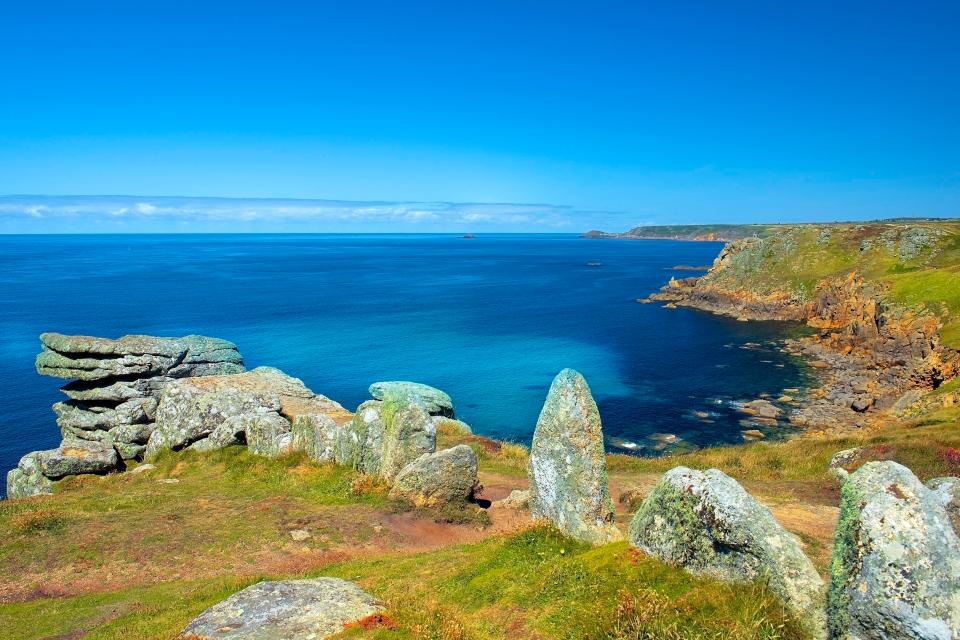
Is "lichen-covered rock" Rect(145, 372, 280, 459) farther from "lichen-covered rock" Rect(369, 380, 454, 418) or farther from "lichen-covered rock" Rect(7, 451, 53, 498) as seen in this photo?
"lichen-covered rock" Rect(369, 380, 454, 418)

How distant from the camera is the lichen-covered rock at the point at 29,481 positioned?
28781mm

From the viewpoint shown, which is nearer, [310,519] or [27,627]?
[27,627]

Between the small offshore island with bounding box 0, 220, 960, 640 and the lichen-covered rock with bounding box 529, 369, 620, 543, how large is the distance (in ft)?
0.18

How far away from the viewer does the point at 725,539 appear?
1007 centimetres

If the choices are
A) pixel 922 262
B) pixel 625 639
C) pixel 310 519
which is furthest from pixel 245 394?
pixel 922 262

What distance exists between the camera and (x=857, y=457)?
88.1 ft

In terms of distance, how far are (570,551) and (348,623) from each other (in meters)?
5.37

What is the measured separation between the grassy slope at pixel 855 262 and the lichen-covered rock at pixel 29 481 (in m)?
88.4

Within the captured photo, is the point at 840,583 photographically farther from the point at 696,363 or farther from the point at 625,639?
the point at 696,363

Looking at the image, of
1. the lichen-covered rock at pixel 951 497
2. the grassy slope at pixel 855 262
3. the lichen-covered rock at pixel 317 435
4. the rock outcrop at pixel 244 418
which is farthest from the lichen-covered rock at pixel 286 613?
the grassy slope at pixel 855 262

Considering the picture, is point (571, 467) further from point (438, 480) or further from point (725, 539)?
point (438, 480)

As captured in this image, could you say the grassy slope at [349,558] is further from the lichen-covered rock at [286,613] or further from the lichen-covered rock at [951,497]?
the lichen-covered rock at [951,497]

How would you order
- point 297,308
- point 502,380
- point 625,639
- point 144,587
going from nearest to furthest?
point 625,639 < point 144,587 < point 502,380 < point 297,308

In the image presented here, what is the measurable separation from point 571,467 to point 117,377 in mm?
34534
